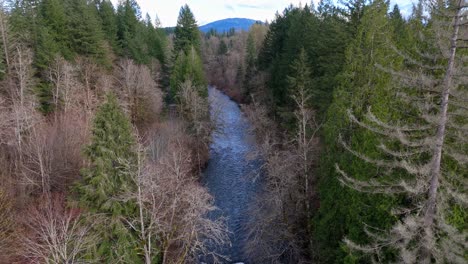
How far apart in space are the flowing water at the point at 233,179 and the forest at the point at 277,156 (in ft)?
1.84

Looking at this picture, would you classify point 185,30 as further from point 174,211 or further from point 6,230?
point 6,230

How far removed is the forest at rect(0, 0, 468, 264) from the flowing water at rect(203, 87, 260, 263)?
56cm

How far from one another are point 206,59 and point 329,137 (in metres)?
64.0

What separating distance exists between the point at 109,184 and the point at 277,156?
814 cm

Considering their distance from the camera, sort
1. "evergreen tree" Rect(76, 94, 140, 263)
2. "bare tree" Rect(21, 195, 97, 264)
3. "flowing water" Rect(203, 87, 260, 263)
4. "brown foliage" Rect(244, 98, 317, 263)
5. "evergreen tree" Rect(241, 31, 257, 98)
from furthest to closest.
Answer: "evergreen tree" Rect(241, 31, 257, 98), "flowing water" Rect(203, 87, 260, 263), "brown foliage" Rect(244, 98, 317, 263), "evergreen tree" Rect(76, 94, 140, 263), "bare tree" Rect(21, 195, 97, 264)

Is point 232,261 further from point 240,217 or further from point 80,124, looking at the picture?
point 80,124

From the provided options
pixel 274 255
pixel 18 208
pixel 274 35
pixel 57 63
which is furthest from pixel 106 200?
pixel 274 35

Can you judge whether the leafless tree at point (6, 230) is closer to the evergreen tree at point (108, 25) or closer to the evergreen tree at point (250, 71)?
the evergreen tree at point (108, 25)

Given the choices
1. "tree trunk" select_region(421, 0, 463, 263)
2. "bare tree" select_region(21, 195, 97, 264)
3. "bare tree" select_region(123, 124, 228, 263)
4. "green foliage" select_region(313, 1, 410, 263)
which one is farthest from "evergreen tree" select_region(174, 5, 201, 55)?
"tree trunk" select_region(421, 0, 463, 263)

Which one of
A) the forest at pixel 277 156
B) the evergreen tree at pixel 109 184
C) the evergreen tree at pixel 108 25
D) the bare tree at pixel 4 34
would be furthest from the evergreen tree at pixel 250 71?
the evergreen tree at pixel 109 184

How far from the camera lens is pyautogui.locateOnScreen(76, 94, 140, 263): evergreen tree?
13672 millimetres

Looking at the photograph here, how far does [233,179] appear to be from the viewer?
92.1ft

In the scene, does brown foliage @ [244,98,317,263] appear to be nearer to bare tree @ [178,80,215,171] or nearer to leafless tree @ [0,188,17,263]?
leafless tree @ [0,188,17,263]

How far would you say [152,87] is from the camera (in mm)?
31938
